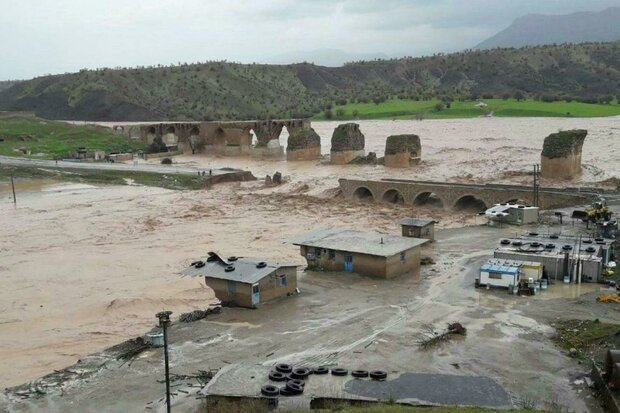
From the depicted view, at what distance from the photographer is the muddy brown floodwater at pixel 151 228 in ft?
75.8

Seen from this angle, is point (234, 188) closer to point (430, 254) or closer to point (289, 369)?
point (430, 254)

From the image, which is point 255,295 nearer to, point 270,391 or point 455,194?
point 270,391

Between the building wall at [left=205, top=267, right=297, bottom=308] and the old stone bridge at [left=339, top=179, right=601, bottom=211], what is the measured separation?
20.6m

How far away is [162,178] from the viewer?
5838 centimetres

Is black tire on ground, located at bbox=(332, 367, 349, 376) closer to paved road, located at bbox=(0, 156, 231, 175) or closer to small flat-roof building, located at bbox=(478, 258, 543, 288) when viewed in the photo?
small flat-roof building, located at bbox=(478, 258, 543, 288)

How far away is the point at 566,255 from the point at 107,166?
49443mm

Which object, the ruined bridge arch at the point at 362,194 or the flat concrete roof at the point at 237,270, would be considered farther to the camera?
the ruined bridge arch at the point at 362,194

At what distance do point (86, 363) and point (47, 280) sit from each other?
1158 centimetres

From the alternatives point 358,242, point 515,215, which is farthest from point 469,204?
point 358,242

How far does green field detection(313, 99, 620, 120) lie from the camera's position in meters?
82.4

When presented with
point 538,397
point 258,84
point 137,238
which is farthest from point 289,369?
point 258,84

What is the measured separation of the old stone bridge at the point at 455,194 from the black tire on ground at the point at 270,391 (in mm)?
28135

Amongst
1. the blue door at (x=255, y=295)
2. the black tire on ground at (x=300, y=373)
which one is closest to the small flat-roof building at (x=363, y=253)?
the blue door at (x=255, y=295)

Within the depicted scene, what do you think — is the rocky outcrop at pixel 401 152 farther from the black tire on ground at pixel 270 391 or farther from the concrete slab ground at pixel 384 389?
the black tire on ground at pixel 270 391
